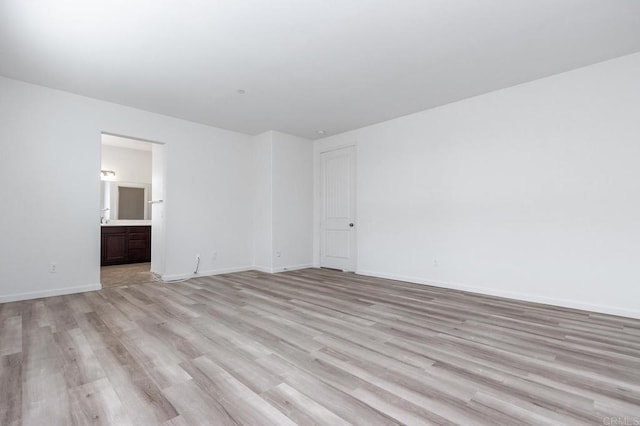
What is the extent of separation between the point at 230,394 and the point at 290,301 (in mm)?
1983

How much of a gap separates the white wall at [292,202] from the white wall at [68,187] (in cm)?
120

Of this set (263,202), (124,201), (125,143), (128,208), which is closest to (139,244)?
(128,208)

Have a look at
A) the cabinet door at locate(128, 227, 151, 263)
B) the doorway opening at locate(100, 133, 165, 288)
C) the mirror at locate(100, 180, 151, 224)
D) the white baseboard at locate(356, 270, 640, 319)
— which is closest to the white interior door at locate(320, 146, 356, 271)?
the white baseboard at locate(356, 270, 640, 319)

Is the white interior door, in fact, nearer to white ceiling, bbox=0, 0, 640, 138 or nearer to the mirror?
white ceiling, bbox=0, 0, 640, 138

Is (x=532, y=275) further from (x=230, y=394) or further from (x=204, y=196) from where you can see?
(x=204, y=196)

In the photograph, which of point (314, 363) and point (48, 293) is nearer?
point (314, 363)

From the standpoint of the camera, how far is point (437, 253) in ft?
15.0

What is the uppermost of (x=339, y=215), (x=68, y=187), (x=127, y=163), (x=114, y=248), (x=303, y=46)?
(x=303, y=46)

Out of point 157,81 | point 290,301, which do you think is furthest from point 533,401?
point 157,81

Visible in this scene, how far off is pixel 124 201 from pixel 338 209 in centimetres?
513

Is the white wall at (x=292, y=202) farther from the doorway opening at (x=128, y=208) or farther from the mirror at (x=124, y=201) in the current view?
the mirror at (x=124, y=201)

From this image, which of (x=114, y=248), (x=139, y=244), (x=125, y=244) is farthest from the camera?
(x=139, y=244)

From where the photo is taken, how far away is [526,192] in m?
3.77

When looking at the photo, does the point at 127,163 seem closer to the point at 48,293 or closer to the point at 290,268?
the point at 48,293
